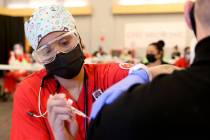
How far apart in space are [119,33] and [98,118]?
386 inches

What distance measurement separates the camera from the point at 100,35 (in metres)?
10.5

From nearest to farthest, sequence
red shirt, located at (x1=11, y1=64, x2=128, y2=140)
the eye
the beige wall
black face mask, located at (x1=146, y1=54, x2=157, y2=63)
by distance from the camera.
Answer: red shirt, located at (x1=11, y1=64, x2=128, y2=140) → the eye → black face mask, located at (x1=146, y1=54, x2=157, y2=63) → the beige wall

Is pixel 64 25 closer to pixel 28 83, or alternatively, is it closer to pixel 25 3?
pixel 28 83

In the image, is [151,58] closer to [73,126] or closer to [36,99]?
[36,99]

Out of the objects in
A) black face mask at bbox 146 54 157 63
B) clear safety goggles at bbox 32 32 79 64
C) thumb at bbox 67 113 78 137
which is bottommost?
black face mask at bbox 146 54 157 63

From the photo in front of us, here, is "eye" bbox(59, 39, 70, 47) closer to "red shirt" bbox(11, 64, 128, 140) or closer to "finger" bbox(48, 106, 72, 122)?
"red shirt" bbox(11, 64, 128, 140)

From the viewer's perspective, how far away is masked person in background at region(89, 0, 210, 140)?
588mm

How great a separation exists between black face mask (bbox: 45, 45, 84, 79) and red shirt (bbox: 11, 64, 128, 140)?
0.04m

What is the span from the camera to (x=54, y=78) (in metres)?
1.38

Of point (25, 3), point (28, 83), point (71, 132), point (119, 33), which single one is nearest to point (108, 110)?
point (71, 132)

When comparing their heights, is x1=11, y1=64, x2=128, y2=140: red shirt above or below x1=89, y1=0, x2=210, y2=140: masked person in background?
below

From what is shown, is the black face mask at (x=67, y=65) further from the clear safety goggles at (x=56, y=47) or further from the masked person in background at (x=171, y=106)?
the masked person in background at (x=171, y=106)

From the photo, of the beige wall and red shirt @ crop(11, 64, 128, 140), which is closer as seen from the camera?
red shirt @ crop(11, 64, 128, 140)

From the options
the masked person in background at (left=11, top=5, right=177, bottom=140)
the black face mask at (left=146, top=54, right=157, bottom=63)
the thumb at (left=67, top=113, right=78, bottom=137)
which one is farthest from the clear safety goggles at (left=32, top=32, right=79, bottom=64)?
the black face mask at (left=146, top=54, right=157, bottom=63)
